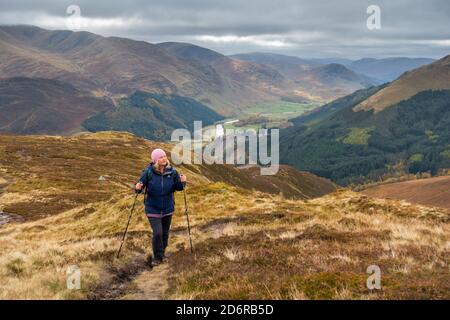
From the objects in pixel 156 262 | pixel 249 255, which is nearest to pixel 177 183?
pixel 156 262

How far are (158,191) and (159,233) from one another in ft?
5.35

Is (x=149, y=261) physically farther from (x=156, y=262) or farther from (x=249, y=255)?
(x=249, y=255)

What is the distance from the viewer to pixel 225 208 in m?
33.9

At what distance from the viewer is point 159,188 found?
1770cm

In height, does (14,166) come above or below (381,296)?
below

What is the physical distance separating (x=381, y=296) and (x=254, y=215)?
1833cm

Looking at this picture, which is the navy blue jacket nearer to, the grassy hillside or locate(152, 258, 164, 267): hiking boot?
locate(152, 258, 164, 267): hiking boot

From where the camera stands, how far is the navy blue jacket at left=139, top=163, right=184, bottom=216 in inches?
695

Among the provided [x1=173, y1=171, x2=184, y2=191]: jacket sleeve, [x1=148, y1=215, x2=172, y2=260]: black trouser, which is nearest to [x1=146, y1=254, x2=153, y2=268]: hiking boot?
[x1=148, y1=215, x2=172, y2=260]: black trouser

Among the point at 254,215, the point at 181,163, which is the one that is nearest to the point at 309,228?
Answer: the point at 254,215

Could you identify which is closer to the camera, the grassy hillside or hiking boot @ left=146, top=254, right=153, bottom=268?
the grassy hillside

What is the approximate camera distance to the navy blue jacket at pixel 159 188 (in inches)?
695
